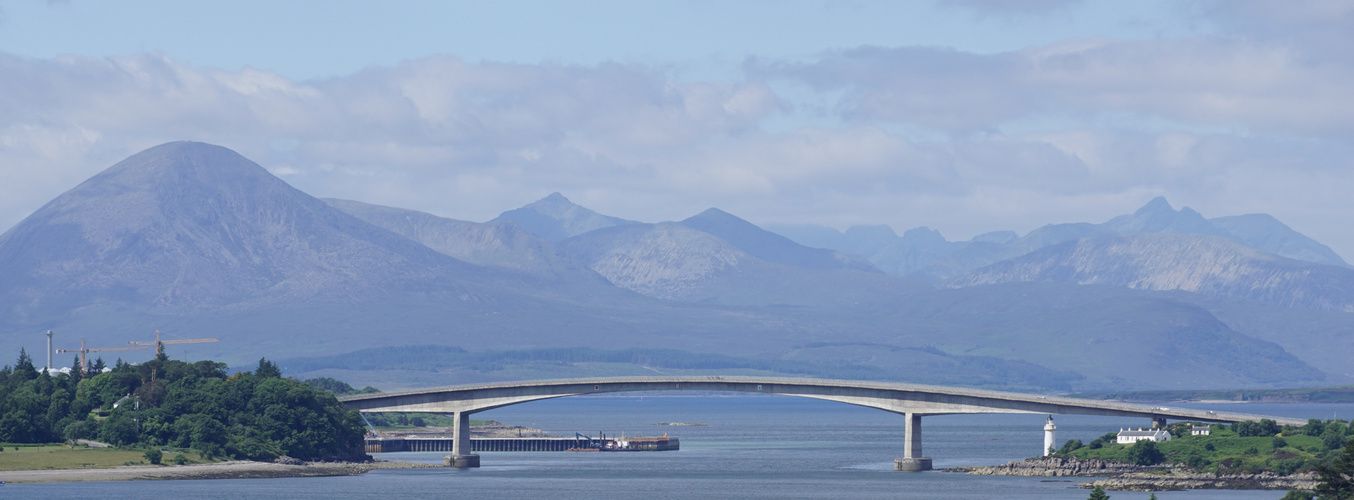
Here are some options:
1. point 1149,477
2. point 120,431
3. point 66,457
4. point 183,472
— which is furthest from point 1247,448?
point 66,457

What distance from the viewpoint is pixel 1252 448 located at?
178625 millimetres

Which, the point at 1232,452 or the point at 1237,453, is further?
the point at 1232,452

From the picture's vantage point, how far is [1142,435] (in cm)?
19488

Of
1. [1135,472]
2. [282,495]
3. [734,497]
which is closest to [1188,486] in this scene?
[1135,472]

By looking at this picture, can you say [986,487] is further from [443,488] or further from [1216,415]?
[443,488]

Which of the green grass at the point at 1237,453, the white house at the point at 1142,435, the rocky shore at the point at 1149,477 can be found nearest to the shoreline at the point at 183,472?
the rocky shore at the point at 1149,477

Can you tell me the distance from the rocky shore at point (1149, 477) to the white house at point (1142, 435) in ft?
19.8

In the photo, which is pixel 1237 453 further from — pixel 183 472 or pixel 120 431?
pixel 120 431

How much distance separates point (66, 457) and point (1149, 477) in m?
106

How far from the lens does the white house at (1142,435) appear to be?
19212cm

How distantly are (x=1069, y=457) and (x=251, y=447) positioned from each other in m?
86.3

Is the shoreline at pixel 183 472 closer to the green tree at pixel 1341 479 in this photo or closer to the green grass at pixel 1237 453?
the green grass at pixel 1237 453

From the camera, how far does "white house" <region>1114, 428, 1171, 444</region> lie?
630ft

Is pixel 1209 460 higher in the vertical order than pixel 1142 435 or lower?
lower
